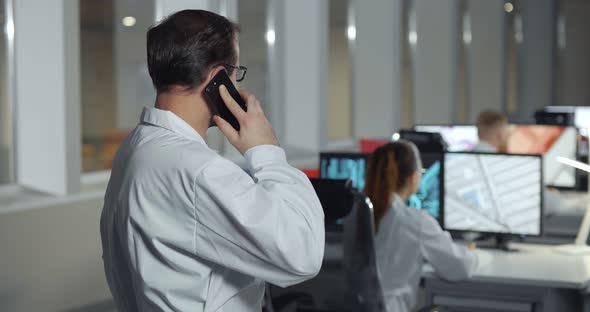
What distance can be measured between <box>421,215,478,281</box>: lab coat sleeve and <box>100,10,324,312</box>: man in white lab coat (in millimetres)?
2093

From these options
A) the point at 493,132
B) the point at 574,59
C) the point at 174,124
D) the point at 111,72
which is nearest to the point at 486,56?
the point at 574,59

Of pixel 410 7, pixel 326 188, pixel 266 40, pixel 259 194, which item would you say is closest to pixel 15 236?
pixel 326 188

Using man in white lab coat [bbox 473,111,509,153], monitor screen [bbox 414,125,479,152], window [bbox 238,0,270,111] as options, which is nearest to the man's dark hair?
man in white lab coat [bbox 473,111,509,153]

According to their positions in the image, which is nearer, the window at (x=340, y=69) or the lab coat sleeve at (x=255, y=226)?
the lab coat sleeve at (x=255, y=226)

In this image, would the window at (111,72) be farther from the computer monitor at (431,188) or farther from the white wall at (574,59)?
the white wall at (574,59)

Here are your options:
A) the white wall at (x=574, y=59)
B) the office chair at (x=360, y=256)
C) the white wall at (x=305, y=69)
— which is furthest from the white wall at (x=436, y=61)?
the office chair at (x=360, y=256)

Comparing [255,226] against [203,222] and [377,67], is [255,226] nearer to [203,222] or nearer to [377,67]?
[203,222]

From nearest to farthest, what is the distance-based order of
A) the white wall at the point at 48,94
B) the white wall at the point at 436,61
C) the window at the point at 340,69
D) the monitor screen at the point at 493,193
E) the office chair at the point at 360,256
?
the office chair at the point at 360,256 → the monitor screen at the point at 493,193 → the white wall at the point at 48,94 → the window at the point at 340,69 → the white wall at the point at 436,61

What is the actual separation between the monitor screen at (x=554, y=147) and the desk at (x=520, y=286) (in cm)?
164

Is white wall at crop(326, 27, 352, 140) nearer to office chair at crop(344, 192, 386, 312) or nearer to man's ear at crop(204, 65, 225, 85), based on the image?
office chair at crop(344, 192, 386, 312)

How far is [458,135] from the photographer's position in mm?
7059

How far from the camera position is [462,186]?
14.3ft

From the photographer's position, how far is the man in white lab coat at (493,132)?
6406 mm

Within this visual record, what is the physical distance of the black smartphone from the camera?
167 centimetres
